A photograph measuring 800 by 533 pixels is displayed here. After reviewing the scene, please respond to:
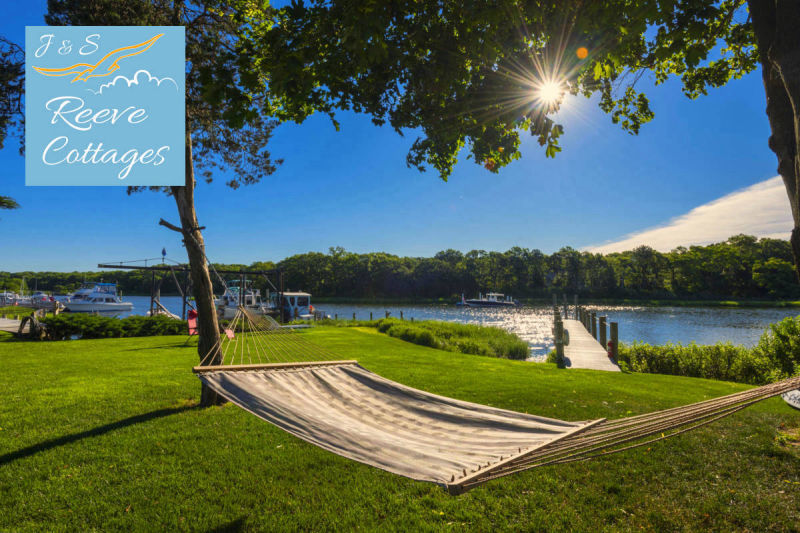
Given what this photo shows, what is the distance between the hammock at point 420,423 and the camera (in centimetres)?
176

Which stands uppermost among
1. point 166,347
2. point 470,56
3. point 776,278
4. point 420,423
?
point 470,56

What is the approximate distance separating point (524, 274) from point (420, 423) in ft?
213

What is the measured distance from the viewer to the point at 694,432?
3785 mm

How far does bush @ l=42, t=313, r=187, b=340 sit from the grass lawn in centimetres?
741

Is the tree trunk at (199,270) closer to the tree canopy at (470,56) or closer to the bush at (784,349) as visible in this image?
the tree canopy at (470,56)

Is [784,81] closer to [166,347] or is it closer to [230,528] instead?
[230,528]

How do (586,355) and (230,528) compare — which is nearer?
(230,528)

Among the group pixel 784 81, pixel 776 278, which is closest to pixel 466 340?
pixel 784 81

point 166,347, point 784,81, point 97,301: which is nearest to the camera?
point 784,81

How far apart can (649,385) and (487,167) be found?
5383mm

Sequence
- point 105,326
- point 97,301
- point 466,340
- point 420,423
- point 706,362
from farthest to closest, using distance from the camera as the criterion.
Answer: point 97,301, point 466,340, point 105,326, point 706,362, point 420,423

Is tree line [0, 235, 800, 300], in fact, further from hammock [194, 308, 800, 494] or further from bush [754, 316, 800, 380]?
hammock [194, 308, 800, 494]

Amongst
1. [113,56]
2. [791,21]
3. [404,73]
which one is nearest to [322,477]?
[404,73]

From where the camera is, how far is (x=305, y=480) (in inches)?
114
